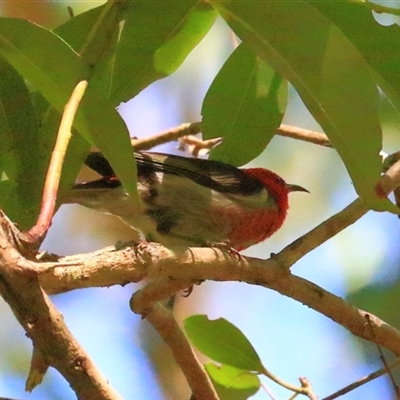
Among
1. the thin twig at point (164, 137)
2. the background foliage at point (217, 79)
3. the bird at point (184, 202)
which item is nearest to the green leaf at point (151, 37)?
the background foliage at point (217, 79)

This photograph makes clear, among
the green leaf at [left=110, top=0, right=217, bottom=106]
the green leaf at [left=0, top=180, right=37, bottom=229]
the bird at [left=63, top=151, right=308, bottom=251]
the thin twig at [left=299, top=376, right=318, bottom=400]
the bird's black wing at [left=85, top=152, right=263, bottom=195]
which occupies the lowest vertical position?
the thin twig at [left=299, top=376, right=318, bottom=400]

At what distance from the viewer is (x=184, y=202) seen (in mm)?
1822

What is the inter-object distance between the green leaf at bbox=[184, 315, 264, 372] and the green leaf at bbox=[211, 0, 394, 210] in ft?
2.08

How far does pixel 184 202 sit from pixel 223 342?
46 cm

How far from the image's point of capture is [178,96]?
3.11 m

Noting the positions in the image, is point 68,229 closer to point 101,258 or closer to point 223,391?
point 223,391

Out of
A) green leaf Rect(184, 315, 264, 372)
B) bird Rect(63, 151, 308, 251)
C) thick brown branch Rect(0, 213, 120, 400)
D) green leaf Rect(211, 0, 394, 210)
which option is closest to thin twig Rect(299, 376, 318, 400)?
green leaf Rect(184, 315, 264, 372)

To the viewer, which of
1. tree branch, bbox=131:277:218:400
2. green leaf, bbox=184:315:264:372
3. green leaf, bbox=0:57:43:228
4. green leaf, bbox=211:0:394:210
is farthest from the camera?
green leaf, bbox=184:315:264:372

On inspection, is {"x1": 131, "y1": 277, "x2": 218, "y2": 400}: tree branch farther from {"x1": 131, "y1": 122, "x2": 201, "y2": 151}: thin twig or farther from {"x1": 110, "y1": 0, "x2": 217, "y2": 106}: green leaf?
{"x1": 131, "y1": 122, "x2": 201, "y2": 151}: thin twig

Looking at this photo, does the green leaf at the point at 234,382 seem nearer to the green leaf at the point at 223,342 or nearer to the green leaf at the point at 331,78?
the green leaf at the point at 223,342

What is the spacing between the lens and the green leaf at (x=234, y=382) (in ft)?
5.14

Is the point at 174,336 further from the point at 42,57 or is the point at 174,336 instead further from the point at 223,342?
the point at 42,57

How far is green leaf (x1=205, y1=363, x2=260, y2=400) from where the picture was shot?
1.57 meters

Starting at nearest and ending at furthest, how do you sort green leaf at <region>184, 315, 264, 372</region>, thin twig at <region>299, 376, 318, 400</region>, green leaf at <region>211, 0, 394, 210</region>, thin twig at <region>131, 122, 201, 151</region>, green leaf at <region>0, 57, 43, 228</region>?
green leaf at <region>211, 0, 394, 210</region>
green leaf at <region>0, 57, 43, 228</region>
thin twig at <region>299, 376, 318, 400</region>
green leaf at <region>184, 315, 264, 372</region>
thin twig at <region>131, 122, 201, 151</region>
